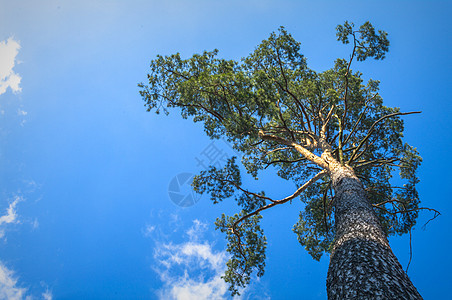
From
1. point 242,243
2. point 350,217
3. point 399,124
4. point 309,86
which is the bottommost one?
point 350,217

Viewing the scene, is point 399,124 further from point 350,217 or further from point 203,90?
point 203,90

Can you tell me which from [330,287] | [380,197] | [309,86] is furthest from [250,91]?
[380,197]

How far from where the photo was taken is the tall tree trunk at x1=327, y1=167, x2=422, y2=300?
7.71ft

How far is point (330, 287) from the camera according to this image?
2.74 metres

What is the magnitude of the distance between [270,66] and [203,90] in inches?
117

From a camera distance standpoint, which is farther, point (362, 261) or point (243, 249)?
point (243, 249)

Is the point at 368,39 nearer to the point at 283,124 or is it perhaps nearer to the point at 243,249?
the point at 283,124

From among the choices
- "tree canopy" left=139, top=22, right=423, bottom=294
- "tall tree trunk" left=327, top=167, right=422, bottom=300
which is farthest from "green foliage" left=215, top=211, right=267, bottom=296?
"tall tree trunk" left=327, top=167, right=422, bottom=300

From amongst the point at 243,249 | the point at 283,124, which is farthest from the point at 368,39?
the point at 243,249

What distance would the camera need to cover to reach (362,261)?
281 centimetres

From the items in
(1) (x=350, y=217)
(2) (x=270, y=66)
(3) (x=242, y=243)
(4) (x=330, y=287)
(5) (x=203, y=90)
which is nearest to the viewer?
(4) (x=330, y=287)

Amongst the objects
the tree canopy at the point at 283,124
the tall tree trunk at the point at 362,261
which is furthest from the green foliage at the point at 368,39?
the tall tree trunk at the point at 362,261

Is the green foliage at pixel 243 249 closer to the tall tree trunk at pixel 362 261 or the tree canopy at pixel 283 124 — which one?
the tree canopy at pixel 283 124

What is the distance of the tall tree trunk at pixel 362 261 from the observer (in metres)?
2.35
